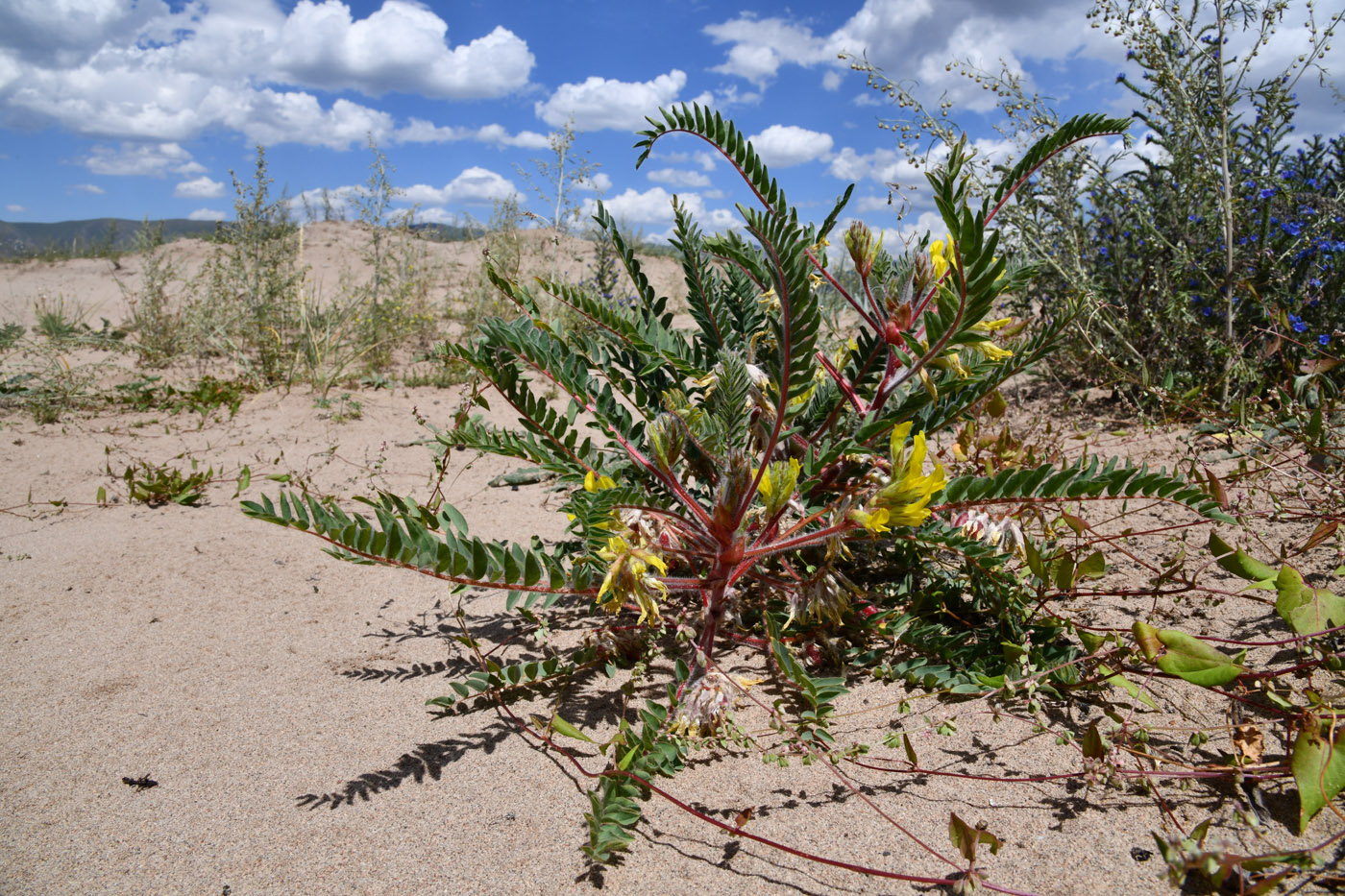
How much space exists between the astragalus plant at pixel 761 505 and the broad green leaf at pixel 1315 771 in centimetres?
38

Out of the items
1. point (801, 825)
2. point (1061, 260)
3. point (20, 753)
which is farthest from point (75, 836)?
point (1061, 260)

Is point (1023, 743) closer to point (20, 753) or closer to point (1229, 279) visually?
point (20, 753)

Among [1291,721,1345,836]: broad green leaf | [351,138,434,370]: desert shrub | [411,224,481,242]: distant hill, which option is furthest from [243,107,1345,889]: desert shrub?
[411,224,481,242]: distant hill

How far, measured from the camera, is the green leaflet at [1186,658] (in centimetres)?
113

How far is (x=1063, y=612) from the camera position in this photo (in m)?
1.72

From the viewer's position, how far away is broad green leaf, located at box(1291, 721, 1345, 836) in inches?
39.7

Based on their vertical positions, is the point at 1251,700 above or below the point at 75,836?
above

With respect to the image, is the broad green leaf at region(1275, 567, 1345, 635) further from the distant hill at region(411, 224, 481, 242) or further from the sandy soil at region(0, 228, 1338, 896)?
the distant hill at region(411, 224, 481, 242)

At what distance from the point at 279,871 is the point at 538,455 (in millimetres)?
842

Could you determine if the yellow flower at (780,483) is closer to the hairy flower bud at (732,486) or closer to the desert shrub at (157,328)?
the hairy flower bud at (732,486)

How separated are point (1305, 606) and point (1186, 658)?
0.25m

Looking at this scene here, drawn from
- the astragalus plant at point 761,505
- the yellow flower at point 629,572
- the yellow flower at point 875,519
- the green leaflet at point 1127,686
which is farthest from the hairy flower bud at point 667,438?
the green leaflet at point 1127,686

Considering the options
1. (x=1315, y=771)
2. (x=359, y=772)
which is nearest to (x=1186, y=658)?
(x=1315, y=771)

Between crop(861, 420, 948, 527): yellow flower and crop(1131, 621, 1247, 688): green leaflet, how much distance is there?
1.29ft
